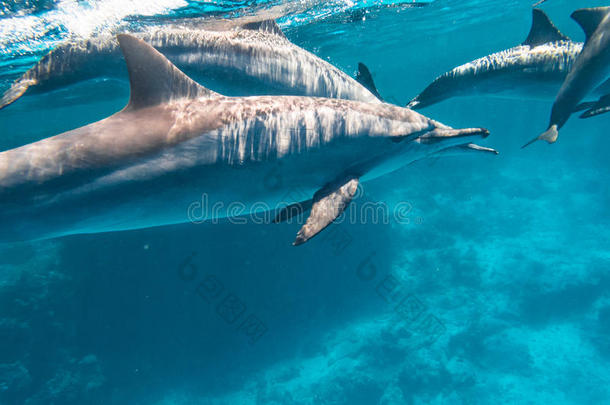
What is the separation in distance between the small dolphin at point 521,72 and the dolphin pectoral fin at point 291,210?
3946mm

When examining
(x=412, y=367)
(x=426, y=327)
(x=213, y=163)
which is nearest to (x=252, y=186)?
(x=213, y=163)

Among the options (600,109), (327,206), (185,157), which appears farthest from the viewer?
(600,109)

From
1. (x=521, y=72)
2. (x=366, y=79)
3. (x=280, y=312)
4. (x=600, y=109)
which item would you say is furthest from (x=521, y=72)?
(x=280, y=312)

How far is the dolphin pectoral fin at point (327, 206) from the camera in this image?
3.10m

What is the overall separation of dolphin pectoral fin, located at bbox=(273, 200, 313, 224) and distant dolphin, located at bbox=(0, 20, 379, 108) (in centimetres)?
243

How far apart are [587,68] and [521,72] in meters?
2.03

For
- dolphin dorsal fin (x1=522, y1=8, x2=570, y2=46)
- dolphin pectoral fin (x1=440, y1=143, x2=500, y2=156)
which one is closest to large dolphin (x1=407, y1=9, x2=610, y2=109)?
dolphin dorsal fin (x1=522, y1=8, x2=570, y2=46)

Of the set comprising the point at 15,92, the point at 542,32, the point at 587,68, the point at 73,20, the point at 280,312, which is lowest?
the point at 280,312

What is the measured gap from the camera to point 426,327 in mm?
17078

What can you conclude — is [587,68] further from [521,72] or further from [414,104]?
[414,104]

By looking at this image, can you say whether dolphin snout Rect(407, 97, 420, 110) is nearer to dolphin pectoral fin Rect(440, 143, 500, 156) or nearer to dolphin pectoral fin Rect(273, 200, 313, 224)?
dolphin pectoral fin Rect(440, 143, 500, 156)

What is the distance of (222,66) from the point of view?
17.1ft

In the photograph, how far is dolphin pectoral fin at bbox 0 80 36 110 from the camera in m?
4.78

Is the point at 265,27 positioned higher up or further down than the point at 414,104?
higher up
